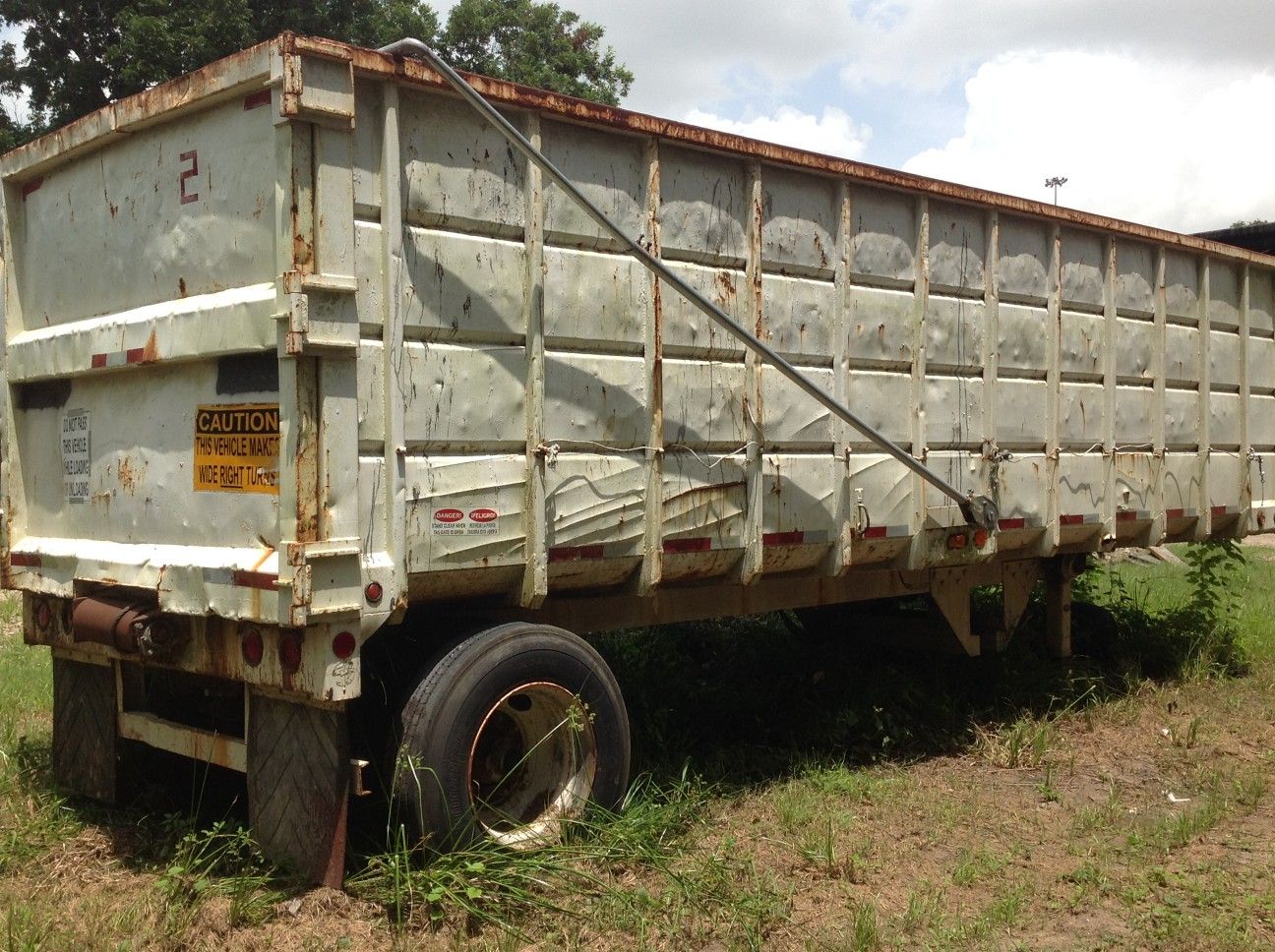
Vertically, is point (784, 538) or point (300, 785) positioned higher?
point (784, 538)

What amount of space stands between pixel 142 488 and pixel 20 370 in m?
1.07

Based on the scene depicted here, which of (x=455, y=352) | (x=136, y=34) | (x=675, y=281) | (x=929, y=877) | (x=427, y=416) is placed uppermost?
(x=136, y=34)

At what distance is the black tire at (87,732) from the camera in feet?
16.6

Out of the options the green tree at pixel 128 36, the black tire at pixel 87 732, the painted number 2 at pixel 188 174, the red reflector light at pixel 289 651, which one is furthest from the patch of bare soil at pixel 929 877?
the green tree at pixel 128 36

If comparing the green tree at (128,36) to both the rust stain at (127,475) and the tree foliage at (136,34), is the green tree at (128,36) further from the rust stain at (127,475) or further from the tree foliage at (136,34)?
the rust stain at (127,475)

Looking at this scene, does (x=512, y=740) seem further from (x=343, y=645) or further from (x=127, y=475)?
(x=127, y=475)

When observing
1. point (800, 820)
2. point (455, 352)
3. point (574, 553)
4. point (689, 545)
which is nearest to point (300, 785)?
point (574, 553)

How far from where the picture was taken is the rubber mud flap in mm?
4137

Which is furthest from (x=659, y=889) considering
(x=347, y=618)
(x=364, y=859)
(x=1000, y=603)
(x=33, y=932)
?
(x=1000, y=603)

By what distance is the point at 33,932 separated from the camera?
12.1 ft

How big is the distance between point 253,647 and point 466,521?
837mm

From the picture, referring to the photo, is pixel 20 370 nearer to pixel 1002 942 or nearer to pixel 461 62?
pixel 1002 942

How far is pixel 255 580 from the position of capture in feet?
13.4

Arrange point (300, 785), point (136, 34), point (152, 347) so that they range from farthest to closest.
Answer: point (136, 34)
point (152, 347)
point (300, 785)
